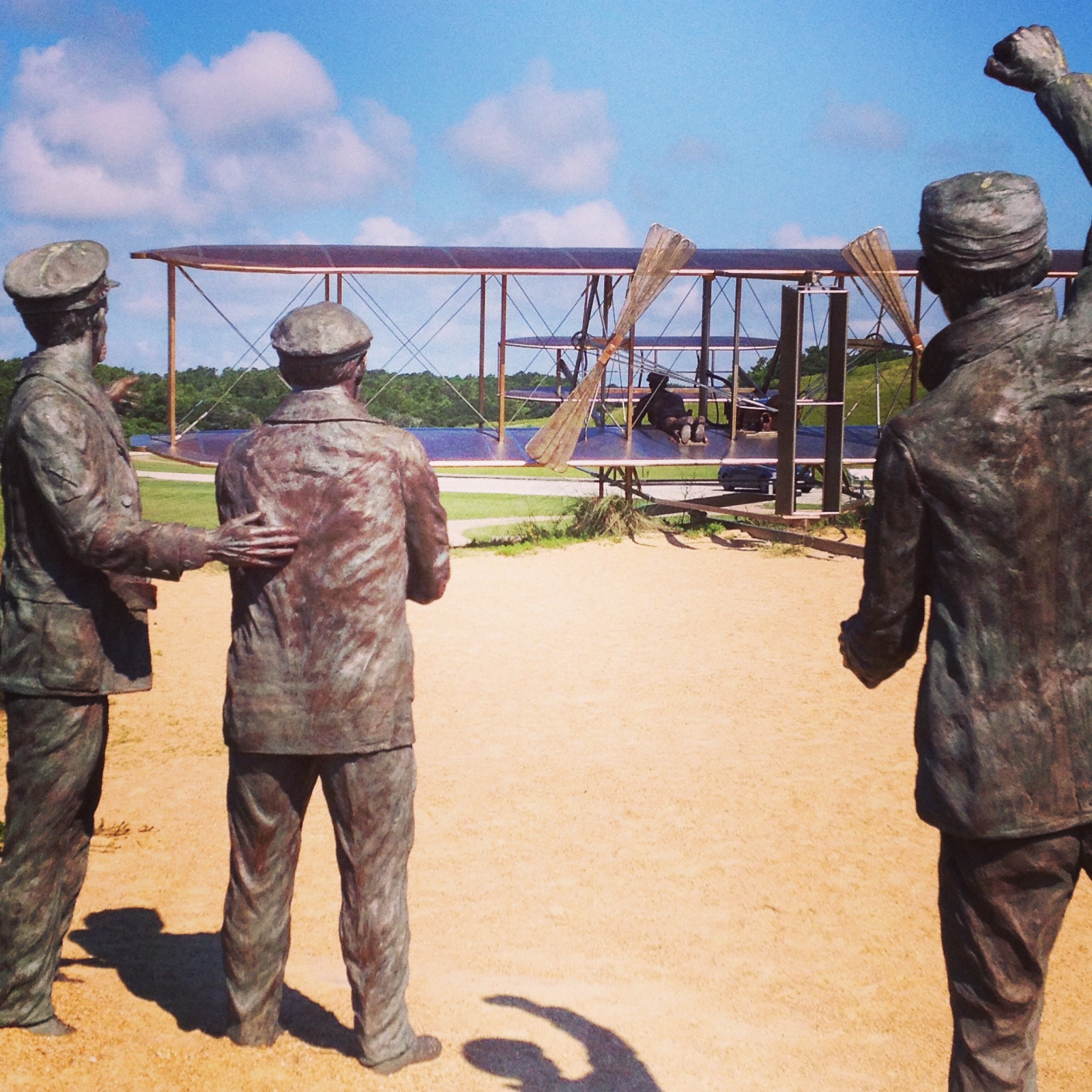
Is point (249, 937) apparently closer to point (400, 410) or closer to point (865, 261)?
point (865, 261)

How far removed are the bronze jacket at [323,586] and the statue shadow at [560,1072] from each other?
1025 millimetres

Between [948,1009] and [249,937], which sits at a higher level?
[249,937]

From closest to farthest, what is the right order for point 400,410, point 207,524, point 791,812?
point 791,812 < point 207,524 < point 400,410

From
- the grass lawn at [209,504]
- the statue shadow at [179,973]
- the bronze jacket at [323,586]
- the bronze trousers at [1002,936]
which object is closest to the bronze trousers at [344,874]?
the bronze jacket at [323,586]

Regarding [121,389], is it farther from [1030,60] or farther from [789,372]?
[789,372]

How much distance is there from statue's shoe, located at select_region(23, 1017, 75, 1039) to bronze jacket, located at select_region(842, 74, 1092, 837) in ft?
8.17

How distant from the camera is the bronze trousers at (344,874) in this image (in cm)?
343

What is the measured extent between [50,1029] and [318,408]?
1828 millimetres

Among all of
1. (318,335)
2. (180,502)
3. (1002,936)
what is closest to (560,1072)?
(1002,936)

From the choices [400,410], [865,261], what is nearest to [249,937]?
[865,261]

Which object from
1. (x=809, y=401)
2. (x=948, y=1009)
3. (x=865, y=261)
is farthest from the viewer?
(x=865, y=261)

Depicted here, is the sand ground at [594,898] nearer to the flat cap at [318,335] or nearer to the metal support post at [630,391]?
the flat cap at [318,335]

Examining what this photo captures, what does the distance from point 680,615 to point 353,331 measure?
7.83 meters

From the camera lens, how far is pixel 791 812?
20.3ft
